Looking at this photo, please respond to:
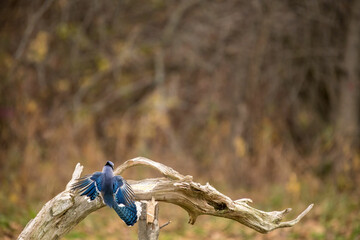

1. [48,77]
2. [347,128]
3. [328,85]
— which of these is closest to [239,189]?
[347,128]

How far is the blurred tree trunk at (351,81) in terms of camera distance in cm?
983

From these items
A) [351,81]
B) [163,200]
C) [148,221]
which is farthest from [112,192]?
[351,81]

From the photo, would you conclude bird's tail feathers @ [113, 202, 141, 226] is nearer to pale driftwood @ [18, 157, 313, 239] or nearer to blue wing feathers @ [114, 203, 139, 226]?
blue wing feathers @ [114, 203, 139, 226]

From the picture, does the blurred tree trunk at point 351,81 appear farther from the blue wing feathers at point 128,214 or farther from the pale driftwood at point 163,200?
the blue wing feathers at point 128,214

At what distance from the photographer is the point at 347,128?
31.7 ft

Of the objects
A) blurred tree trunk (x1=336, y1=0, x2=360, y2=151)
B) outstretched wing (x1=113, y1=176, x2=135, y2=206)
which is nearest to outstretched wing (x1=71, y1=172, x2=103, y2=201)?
outstretched wing (x1=113, y1=176, x2=135, y2=206)

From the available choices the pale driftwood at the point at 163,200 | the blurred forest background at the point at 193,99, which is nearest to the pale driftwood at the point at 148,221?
the pale driftwood at the point at 163,200

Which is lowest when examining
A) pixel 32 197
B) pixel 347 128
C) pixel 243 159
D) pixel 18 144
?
pixel 32 197

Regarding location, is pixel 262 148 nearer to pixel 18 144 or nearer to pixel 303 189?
pixel 303 189

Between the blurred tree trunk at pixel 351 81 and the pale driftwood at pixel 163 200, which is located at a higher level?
the blurred tree trunk at pixel 351 81

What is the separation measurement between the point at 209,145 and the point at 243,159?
3.44 ft

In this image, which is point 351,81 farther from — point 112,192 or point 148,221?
point 112,192

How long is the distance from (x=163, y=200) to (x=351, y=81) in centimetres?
748

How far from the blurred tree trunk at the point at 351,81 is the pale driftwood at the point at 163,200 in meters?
6.51
